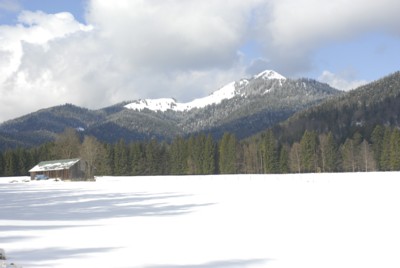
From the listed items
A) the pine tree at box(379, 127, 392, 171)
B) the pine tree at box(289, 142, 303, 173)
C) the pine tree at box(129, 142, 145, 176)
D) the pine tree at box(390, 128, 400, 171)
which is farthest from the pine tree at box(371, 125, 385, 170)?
the pine tree at box(129, 142, 145, 176)

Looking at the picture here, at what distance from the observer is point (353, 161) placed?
88500mm

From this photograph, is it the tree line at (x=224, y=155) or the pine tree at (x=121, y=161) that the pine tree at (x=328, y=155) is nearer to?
the tree line at (x=224, y=155)

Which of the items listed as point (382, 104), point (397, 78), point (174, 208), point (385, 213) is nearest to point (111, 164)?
point (174, 208)

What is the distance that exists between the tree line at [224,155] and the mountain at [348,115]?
4451 cm

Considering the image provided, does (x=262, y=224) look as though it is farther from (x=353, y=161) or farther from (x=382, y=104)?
(x=382, y=104)

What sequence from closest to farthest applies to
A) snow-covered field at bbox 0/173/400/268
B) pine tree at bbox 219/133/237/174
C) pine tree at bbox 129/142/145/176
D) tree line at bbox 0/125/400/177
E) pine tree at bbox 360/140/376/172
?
snow-covered field at bbox 0/173/400/268 < pine tree at bbox 360/140/376/172 < tree line at bbox 0/125/400/177 < pine tree at bbox 219/133/237/174 < pine tree at bbox 129/142/145/176

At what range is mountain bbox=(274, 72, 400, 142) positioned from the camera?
153125 millimetres

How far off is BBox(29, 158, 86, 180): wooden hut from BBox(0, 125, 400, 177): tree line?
6.36ft

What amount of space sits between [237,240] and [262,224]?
3569 mm

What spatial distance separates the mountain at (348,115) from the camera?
153125mm

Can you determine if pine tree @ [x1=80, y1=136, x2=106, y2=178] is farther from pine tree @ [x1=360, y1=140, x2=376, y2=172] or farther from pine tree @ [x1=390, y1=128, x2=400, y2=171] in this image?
pine tree @ [x1=390, y1=128, x2=400, y2=171]

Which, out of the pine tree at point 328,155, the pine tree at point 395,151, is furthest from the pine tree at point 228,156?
the pine tree at point 395,151

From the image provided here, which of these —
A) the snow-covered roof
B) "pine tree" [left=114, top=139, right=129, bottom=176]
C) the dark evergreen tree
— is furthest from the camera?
"pine tree" [left=114, top=139, right=129, bottom=176]

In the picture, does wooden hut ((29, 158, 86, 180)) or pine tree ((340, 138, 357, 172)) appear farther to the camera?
pine tree ((340, 138, 357, 172))
